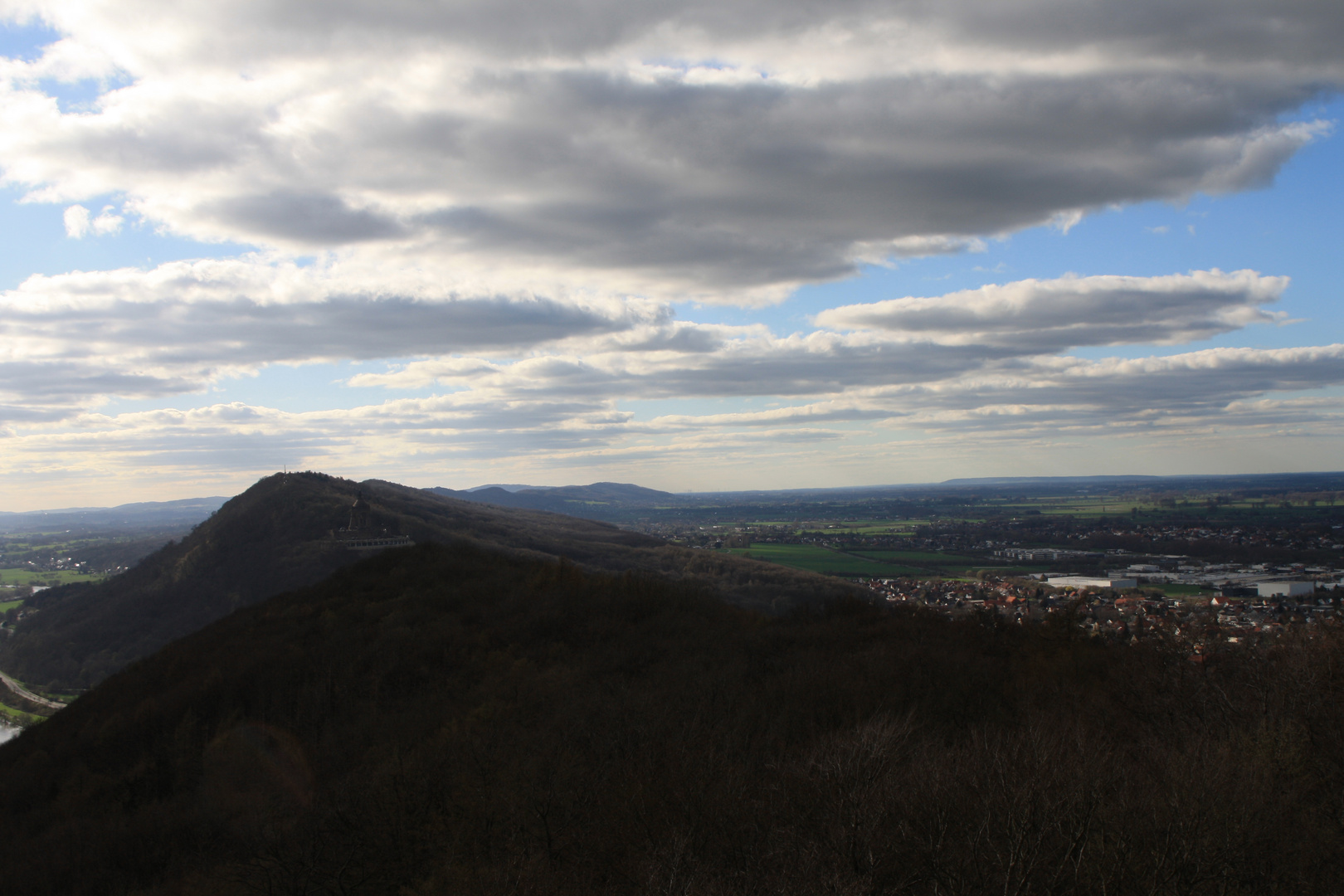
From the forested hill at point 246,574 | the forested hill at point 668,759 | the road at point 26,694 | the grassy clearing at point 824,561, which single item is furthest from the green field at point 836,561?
the road at point 26,694

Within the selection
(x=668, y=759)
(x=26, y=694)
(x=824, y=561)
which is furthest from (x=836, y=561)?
(x=26, y=694)

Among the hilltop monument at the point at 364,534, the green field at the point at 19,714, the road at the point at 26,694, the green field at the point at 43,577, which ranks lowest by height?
the green field at the point at 19,714

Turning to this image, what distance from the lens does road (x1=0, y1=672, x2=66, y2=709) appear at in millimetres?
66875

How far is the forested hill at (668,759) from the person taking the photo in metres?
13.7

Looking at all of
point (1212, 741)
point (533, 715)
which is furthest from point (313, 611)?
point (1212, 741)

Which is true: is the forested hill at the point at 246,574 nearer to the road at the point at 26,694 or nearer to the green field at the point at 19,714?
the road at the point at 26,694

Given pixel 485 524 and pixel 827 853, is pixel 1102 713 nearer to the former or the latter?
pixel 827 853

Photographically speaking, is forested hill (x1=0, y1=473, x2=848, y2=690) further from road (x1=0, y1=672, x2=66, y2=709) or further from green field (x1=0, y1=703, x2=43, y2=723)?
green field (x1=0, y1=703, x2=43, y2=723)

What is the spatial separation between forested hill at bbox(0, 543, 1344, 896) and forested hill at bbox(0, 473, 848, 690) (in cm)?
2516

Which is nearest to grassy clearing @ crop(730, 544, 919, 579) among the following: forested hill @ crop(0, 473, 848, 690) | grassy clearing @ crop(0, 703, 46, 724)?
forested hill @ crop(0, 473, 848, 690)

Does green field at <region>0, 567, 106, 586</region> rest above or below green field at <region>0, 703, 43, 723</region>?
above

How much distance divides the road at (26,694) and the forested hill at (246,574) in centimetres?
109

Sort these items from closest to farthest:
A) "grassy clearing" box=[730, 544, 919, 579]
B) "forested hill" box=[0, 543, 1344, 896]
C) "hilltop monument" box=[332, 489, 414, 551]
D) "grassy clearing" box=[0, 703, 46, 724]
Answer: "forested hill" box=[0, 543, 1344, 896]
"grassy clearing" box=[0, 703, 46, 724]
"hilltop monument" box=[332, 489, 414, 551]
"grassy clearing" box=[730, 544, 919, 579]

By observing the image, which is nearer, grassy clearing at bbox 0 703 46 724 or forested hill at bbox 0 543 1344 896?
forested hill at bbox 0 543 1344 896
